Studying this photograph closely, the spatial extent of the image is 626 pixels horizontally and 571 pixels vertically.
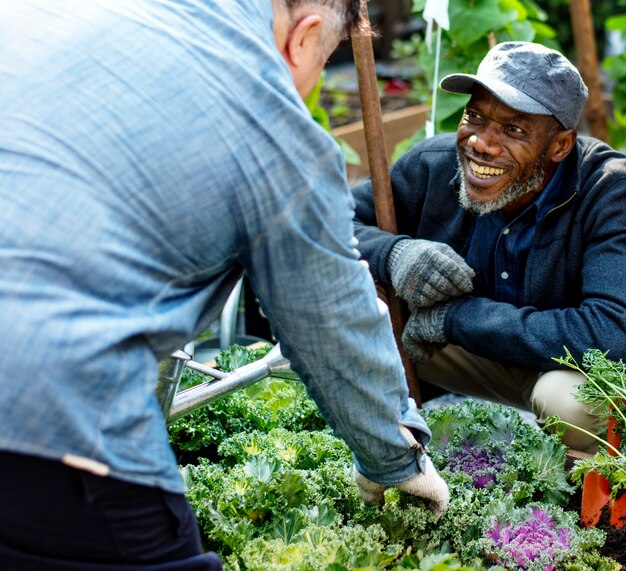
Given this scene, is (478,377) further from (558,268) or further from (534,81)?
(534,81)

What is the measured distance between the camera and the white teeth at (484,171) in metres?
→ 2.79

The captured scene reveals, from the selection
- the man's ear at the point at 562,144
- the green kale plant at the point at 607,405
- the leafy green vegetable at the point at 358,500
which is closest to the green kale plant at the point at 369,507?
the leafy green vegetable at the point at 358,500

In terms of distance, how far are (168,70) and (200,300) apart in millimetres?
363

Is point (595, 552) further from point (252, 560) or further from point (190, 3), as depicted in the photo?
point (190, 3)

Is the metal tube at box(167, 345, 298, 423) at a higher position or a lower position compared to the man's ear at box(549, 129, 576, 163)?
lower

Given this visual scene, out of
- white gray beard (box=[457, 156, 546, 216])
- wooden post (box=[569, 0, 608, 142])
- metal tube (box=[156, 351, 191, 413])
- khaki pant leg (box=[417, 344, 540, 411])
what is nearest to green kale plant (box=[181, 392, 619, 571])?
metal tube (box=[156, 351, 191, 413])

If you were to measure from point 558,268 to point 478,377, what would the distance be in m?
0.59

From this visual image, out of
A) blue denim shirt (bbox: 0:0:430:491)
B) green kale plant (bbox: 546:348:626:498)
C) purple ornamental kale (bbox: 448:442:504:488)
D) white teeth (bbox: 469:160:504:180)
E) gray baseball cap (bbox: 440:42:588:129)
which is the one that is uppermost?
blue denim shirt (bbox: 0:0:430:491)

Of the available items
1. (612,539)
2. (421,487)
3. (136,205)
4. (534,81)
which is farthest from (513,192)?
(136,205)

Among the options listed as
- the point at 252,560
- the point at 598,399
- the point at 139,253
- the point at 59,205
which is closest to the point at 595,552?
the point at 598,399

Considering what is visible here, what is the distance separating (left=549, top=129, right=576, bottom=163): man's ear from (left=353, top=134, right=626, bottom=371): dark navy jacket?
44 millimetres

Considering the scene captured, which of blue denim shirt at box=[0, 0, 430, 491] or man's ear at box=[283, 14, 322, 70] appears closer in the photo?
blue denim shirt at box=[0, 0, 430, 491]

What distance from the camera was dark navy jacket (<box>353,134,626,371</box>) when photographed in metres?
2.63

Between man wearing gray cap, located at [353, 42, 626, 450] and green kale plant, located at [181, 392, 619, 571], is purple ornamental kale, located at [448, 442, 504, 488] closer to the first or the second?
green kale plant, located at [181, 392, 619, 571]
